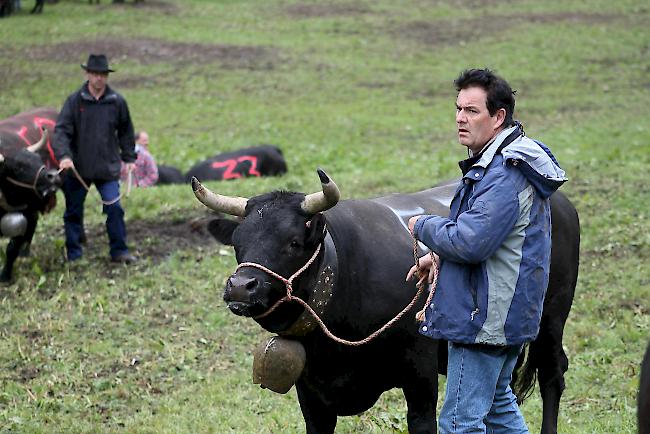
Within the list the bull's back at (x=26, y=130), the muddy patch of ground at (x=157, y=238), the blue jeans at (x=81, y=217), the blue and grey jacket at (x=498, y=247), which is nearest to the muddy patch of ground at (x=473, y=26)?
the bull's back at (x=26, y=130)

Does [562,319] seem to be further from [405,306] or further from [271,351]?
[271,351]

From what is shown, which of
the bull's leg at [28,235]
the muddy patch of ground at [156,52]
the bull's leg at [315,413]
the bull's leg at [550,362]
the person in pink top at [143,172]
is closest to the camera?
the bull's leg at [315,413]

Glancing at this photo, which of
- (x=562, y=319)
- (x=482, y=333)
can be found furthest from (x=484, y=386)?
(x=562, y=319)

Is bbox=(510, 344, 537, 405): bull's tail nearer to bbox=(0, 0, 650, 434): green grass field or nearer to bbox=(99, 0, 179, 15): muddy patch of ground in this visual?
bbox=(0, 0, 650, 434): green grass field

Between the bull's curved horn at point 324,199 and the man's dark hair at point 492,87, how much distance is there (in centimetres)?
78

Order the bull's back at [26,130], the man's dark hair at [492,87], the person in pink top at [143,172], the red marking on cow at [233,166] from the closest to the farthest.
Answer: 1. the man's dark hair at [492,87]
2. the bull's back at [26,130]
3. the person in pink top at [143,172]
4. the red marking on cow at [233,166]

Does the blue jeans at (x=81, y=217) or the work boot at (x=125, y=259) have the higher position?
the blue jeans at (x=81, y=217)

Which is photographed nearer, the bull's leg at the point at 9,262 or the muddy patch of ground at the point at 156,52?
the bull's leg at the point at 9,262

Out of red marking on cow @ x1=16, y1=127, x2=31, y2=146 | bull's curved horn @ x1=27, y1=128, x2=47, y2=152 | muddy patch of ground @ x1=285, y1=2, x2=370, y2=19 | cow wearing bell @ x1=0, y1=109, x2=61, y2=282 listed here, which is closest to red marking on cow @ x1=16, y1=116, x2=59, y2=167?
red marking on cow @ x1=16, y1=127, x2=31, y2=146

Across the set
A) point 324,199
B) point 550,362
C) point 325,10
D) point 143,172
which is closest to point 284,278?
point 324,199

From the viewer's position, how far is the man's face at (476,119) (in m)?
4.39

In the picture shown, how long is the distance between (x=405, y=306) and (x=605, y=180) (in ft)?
26.4

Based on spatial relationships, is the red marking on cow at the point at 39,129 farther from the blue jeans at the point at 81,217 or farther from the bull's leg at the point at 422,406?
the bull's leg at the point at 422,406

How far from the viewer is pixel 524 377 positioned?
6496 millimetres
